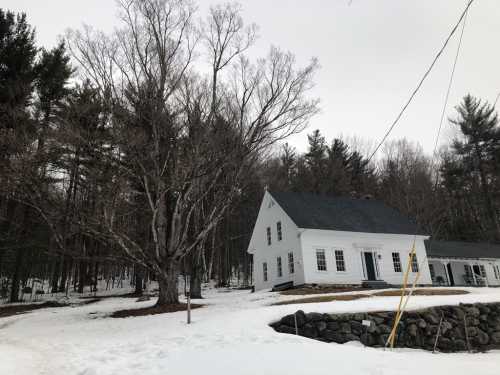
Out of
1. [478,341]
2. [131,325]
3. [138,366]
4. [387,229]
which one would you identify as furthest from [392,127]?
[387,229]

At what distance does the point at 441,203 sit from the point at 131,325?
36699mm

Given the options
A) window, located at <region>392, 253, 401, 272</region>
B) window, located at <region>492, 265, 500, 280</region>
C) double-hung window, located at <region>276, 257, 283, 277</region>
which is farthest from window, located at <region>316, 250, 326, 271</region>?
window, located at <region>492, 265, 500, 280</region>

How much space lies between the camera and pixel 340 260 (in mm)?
23578

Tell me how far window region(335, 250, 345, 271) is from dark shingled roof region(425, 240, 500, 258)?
8710mm

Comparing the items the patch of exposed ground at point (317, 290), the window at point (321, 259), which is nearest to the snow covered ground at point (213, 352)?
the patch of exposed ground at point (317, 290)

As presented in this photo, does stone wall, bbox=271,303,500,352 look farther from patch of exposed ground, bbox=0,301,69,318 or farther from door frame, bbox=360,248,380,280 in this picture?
patch of exposed ground, bbox=0,301,69,318

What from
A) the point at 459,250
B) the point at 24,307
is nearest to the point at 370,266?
the point at 459,250

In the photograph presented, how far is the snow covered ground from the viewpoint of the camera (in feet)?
23.6

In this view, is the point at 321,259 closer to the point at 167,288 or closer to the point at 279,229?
the point at 279,229

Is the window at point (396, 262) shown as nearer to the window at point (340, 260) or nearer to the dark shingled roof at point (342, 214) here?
the dark shingled roof at point (342, 214)

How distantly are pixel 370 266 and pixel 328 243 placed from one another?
136 inches

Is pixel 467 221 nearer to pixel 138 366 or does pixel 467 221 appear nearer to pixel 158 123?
pixel 158 123

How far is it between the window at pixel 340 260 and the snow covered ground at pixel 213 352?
33.7 feet

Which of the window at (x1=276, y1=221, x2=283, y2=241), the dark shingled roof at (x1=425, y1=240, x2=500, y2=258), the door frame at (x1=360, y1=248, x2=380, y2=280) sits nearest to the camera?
the door frame at (x1=360, y1=248, x2=380, y2=280)
